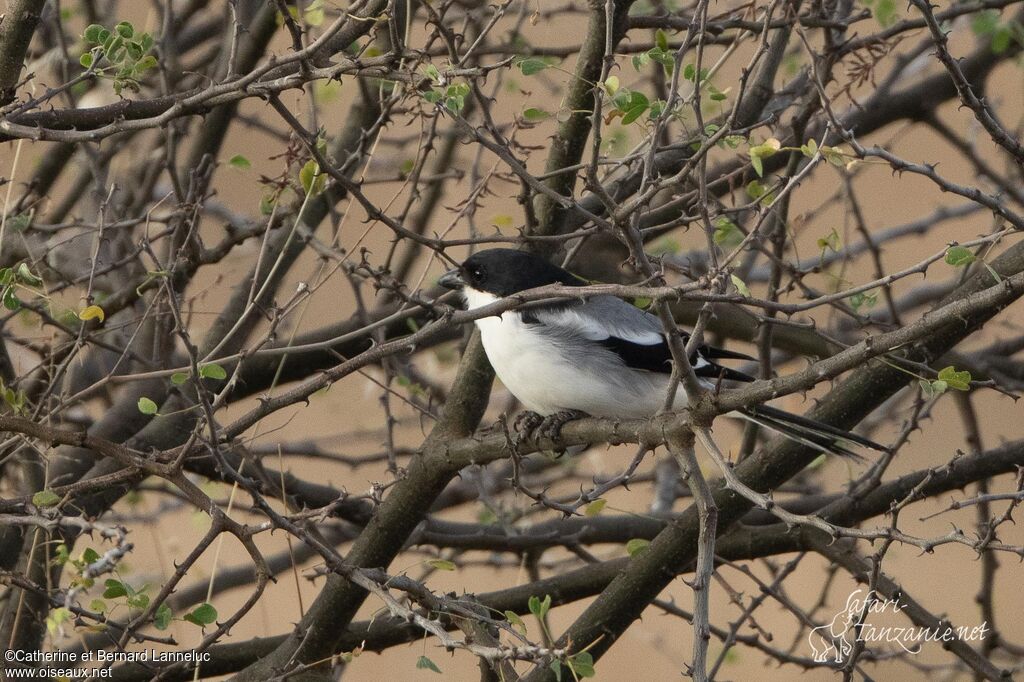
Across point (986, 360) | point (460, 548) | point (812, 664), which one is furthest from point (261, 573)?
point (986, 360)

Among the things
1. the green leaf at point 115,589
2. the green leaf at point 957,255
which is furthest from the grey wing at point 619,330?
the green leaf at point 115,589

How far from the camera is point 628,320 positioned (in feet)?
14.9

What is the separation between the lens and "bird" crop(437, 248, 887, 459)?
412 centimetres

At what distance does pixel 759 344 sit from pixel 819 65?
1.00 meters

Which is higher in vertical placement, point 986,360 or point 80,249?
point 80,249

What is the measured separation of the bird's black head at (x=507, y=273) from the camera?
4.40 meters

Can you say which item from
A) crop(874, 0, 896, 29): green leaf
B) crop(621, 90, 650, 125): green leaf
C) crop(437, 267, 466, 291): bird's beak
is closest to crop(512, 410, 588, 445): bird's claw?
crop(437, 267, 466, 291): bird's beak

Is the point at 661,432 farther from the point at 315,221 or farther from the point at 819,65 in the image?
the point at 315,221

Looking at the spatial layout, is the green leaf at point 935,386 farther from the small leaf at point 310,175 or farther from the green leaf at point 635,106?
the small leaf at point 310,175

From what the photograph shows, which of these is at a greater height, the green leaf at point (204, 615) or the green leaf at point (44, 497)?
the green leaf at point (44, 497)

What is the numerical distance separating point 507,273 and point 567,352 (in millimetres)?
417

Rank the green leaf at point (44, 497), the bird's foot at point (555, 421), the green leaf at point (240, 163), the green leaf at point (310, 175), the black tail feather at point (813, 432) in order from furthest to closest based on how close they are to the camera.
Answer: the bird's foot at point (555, 421)
the black tail feather at point (813, 432)
the green leaf at point (240, 163)
the green leaf at point (310, 175)
the green leaf at point (44, 497)

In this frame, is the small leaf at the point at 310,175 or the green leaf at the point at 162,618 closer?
the green leaf at the point at 162,618

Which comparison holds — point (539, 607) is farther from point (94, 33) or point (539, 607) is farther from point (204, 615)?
point (94, 33)
